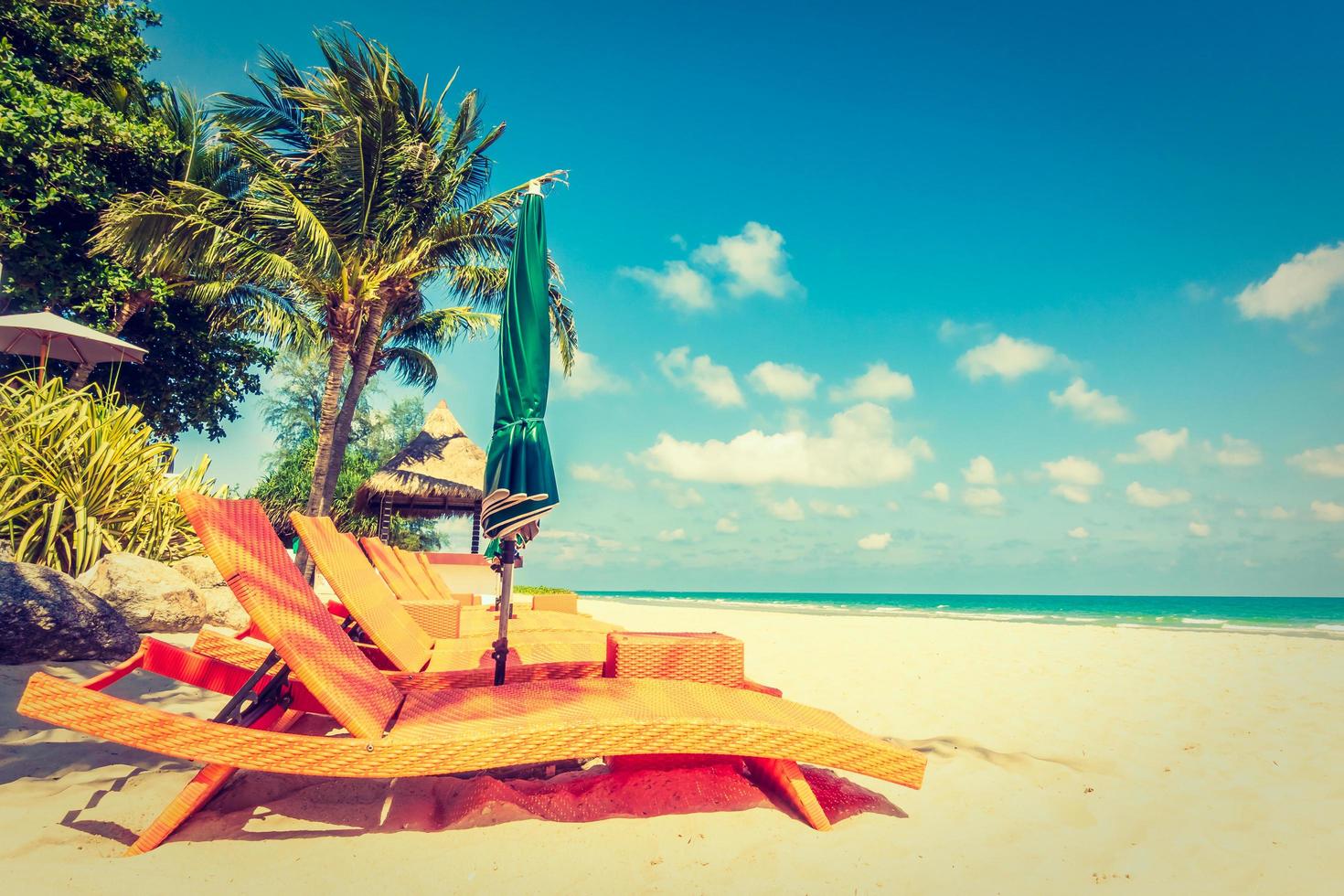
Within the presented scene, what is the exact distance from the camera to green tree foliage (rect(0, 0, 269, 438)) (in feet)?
33.1

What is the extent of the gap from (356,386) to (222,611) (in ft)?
18.7

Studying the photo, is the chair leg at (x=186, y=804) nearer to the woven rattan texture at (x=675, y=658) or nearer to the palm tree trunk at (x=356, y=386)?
the woven rattan texture at (x=675, y=658)

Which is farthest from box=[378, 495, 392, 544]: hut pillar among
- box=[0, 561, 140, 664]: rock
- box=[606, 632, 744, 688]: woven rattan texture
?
box=[606, 632, 744, 688]: woven rattan texture

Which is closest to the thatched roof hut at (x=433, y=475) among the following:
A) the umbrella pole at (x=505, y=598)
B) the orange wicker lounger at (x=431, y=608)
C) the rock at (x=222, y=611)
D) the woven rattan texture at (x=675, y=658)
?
the orange wicker lounger at (x=431, y=608)

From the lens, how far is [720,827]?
2287 millimetres

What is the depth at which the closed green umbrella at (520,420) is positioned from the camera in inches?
108

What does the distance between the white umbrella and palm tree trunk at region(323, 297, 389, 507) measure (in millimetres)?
2927

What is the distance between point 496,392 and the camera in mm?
3025

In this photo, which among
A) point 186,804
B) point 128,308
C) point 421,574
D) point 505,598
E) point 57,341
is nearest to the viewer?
point 186,804

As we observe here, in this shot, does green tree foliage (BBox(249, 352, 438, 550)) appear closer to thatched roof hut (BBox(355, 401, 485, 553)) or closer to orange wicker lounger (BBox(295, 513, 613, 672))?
thatched roof hut (BBox(355, 401, 485, 553))

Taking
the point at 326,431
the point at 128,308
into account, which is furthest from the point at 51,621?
the point at 128,308

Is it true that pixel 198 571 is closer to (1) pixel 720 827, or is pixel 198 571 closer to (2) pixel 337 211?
(2) pixel 337 211

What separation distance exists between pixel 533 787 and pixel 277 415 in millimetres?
31438

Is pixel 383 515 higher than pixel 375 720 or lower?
higher
